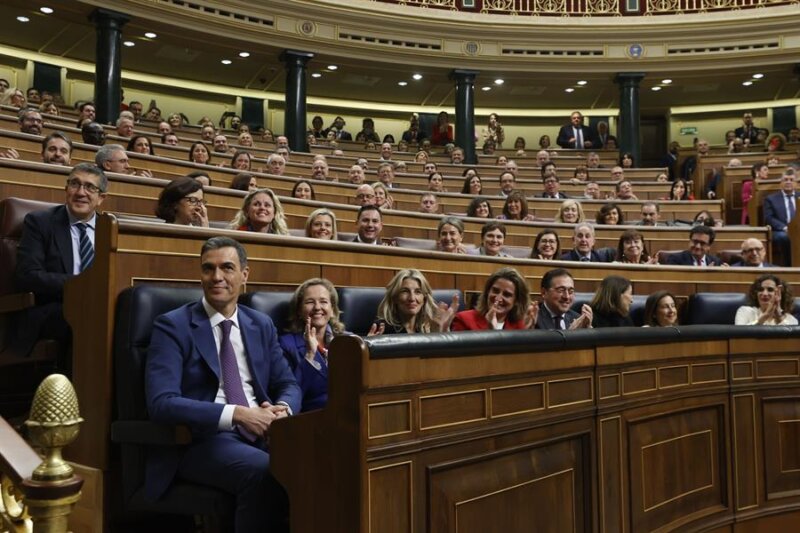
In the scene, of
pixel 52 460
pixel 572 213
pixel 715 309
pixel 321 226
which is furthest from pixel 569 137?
pixel 52 460

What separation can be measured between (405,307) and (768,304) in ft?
5.11

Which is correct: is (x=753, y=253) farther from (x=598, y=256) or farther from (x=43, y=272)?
(x=43, y=272)

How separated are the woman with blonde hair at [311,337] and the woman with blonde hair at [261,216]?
93cm

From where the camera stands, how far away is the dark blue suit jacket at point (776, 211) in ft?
15.5

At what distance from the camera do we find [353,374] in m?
1.02

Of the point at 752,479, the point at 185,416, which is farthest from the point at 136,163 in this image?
the point at 752,479

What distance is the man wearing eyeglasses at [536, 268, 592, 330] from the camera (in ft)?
7.95

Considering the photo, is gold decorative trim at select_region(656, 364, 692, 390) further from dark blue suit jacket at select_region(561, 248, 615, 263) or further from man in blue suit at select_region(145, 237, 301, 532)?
dark blue suit jacket at select_region(561, 248, 615, 263)

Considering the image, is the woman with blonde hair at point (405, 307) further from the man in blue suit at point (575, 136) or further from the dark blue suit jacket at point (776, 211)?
the man in blue suit at point (575, 136)

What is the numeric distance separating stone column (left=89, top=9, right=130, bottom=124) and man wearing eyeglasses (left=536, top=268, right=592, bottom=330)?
522 centimetres

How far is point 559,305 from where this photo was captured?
7.98 ft

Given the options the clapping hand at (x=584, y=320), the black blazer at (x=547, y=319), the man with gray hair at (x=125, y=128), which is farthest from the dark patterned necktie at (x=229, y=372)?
the man with gray hair at (x=125, y=128)

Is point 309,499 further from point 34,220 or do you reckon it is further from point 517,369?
point 34,220

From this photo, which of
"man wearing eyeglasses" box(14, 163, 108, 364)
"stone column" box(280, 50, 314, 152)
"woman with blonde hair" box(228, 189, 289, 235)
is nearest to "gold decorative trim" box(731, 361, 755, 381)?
"woman with blonde hair" box(228, 189, 289, 235)
